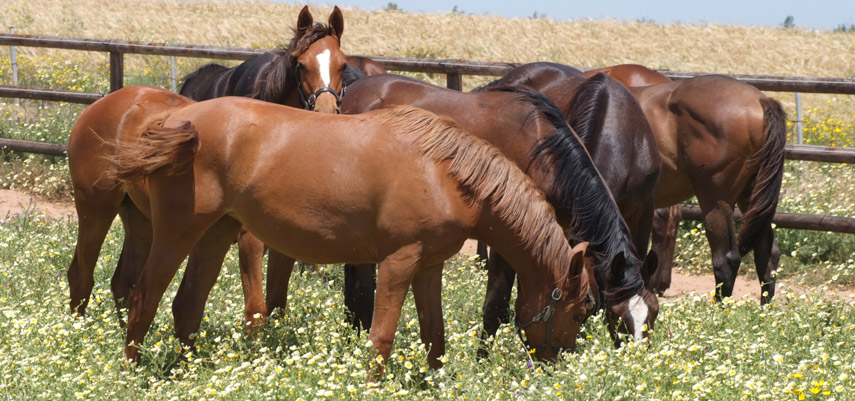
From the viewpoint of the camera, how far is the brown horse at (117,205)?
478 centimetres

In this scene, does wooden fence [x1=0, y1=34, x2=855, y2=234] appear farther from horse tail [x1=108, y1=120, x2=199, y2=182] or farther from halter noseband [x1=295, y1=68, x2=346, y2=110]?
horse tail [x1=108, y1=120, x2=199, y2=182]

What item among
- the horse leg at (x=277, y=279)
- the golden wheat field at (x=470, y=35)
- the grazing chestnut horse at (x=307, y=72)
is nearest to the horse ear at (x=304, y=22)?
the grazing chestnut horse at (x=307, y=72)

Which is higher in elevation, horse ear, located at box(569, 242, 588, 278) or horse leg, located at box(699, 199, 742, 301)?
horse ear, located at box(569, 242, 588, 278)

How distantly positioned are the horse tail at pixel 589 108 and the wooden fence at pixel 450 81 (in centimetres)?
236

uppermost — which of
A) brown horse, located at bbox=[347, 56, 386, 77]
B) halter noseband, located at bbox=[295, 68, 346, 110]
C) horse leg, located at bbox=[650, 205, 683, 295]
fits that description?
halter noseband, located at bbox=[295, 68, 346, 110]

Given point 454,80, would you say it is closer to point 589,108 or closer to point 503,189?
point 589,108

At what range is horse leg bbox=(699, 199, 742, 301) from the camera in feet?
21.4

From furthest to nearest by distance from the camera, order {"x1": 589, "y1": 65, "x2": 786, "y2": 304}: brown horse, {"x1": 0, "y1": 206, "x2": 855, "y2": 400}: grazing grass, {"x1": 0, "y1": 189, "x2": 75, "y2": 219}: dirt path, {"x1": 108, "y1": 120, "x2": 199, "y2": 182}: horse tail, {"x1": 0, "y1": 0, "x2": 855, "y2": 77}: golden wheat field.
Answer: {"x1": 0, "y1": 0, "x2": 855, "y2": 77}: golden wheat field
{"x1": 0, "y1": 189, "x2": 75, "y2": 219}: dirt path
{"x1": 589, "y1": 65, "x2": 786, "y2": 304}: brown horse
{"x1": 108, "y1": 120, "x2": 199, "y2": 182}: horse tail
{"x1": 0, "y1": 206, "x2": 855, "y2": 400}: grazing grass

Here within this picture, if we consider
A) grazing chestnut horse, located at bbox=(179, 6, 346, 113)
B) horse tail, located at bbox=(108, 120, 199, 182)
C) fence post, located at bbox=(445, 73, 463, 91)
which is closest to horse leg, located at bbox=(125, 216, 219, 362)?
horse tail, located at bbox=(108, 120, 199, 182)

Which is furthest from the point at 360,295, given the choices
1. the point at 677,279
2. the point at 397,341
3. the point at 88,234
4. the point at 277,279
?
the point at 677,279

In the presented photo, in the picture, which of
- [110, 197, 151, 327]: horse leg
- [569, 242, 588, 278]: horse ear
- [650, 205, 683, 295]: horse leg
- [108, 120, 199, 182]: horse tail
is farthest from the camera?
[650, 205, 683, 295]: horse leg

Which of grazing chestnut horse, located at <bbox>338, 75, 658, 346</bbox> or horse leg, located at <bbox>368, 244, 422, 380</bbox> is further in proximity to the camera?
grazing chestnut horse, located at <bbox>338, 75, 658, 346</bbox>

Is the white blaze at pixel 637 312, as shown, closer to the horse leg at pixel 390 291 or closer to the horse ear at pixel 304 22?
the horse leg at pixel 390 291

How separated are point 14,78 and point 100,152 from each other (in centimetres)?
911
